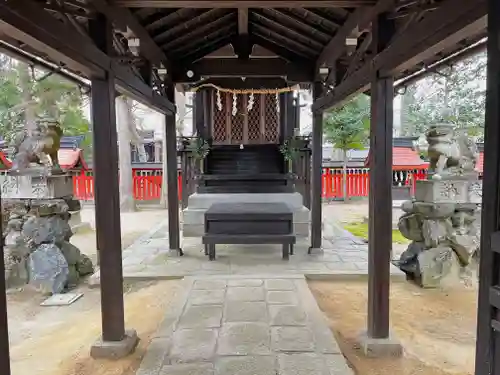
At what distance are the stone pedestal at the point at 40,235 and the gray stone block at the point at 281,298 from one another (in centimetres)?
277

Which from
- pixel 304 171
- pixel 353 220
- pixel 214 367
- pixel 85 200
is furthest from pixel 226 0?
pixel 85 200

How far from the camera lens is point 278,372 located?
2.81 m

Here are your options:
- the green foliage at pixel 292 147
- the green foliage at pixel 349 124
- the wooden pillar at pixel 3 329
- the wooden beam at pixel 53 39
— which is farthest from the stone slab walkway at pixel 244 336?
the green foliage at pixel 349 124

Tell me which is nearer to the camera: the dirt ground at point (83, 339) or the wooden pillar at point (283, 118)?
the dirt ground at point (83, 339)

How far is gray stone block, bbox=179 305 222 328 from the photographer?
11.9 feet

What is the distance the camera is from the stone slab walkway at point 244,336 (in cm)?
288

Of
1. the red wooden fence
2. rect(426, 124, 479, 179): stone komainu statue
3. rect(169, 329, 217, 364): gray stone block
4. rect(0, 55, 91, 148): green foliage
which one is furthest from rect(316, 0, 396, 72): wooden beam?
the red wooden fence

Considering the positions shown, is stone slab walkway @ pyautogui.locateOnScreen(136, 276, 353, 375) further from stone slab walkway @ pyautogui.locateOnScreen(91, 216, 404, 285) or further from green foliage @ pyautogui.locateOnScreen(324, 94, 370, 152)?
green foliage @ pyautogui.locateOnScreen(324, 94, 370, 152)

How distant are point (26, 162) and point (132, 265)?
2215mm

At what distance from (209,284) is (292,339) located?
5.72ft

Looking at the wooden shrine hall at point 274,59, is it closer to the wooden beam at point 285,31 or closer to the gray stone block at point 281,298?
the wooden beam at point 285,31

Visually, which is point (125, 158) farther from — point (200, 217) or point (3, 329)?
point (3, 329)

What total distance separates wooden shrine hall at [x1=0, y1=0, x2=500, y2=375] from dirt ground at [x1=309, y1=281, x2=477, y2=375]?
29 cm

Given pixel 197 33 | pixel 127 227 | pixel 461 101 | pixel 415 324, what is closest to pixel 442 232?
pixel 415 324
